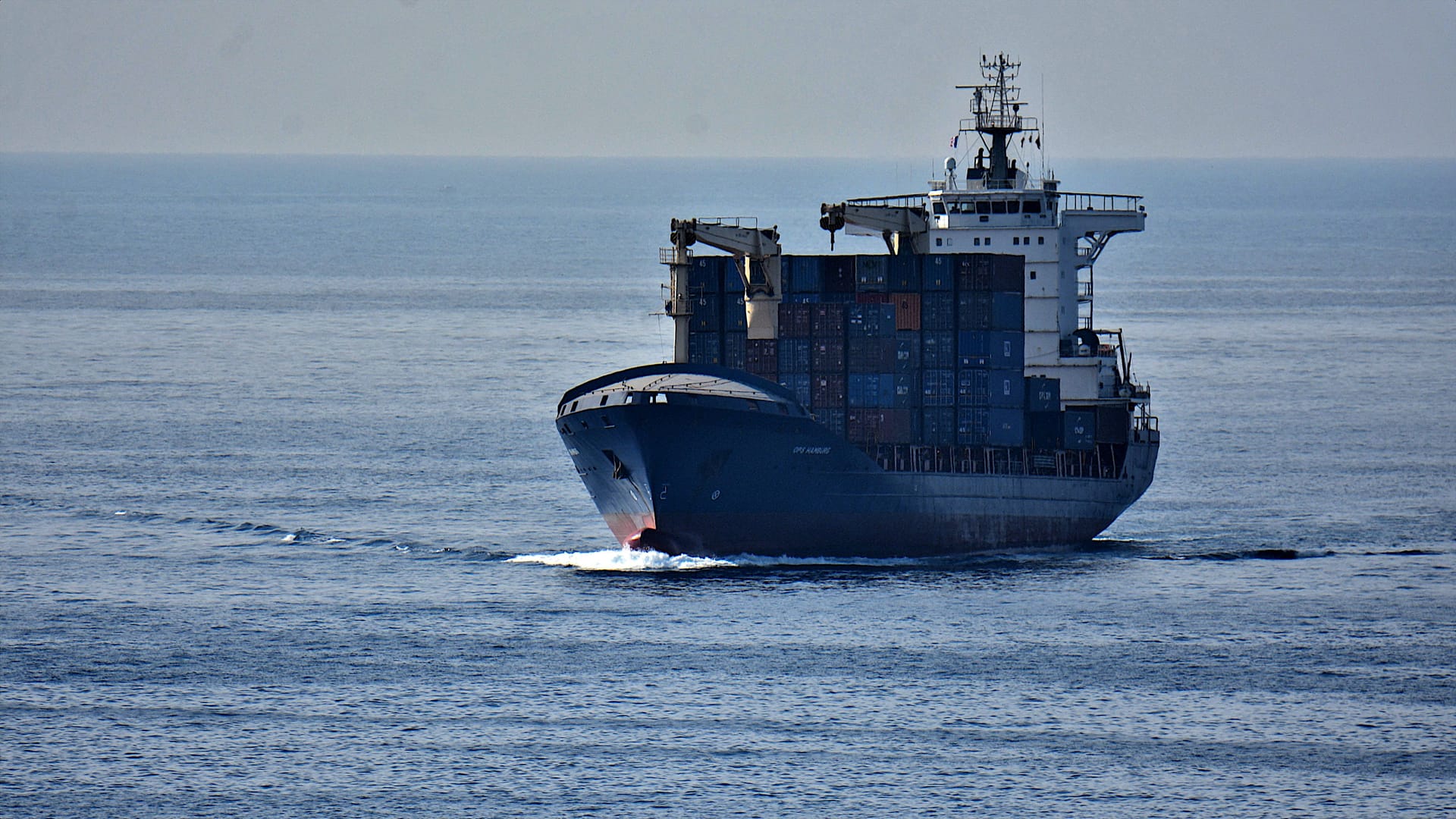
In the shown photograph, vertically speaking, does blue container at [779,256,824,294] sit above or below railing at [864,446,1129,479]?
above

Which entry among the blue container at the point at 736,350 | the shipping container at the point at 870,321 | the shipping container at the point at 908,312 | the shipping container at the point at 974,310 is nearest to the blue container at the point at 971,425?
the shipping container at the point at 974,310

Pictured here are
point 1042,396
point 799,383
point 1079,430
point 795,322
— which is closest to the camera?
point 799,383

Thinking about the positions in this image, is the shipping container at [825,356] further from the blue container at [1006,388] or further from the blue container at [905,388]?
the blue container at [1006,388]

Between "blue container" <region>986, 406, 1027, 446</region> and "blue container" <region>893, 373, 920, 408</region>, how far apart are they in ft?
8.79

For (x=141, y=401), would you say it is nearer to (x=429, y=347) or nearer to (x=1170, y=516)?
(x=429, y=347)

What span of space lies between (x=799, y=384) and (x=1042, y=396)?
8976mm

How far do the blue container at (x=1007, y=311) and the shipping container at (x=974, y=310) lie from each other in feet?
0.52

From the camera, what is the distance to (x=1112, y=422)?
7544 cm

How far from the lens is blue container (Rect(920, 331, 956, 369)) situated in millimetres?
68688

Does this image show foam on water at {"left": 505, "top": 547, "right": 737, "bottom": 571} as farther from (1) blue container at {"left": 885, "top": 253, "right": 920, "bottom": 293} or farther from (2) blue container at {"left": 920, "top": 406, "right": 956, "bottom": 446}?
(1) blue container at {"left": 885, "top": 253, "right": 920, "bottom": 293}

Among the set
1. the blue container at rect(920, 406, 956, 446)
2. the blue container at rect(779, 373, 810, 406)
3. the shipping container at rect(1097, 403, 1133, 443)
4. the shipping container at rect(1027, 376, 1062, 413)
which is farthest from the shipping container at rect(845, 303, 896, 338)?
the shipping container at rect(1097, 403, 1133, 443)

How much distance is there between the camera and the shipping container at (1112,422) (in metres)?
74.9

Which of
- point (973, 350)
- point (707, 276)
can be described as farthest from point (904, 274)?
point (707, 276)

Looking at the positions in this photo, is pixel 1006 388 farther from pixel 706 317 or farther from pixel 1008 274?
pixel 706 317
